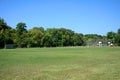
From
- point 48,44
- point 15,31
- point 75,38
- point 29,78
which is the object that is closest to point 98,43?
point 75,38

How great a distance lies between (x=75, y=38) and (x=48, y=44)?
15.1 m

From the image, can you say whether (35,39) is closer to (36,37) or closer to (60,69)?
(36,37)

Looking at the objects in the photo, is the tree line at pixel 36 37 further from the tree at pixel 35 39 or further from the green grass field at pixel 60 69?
the green grass field at pixel 60 69

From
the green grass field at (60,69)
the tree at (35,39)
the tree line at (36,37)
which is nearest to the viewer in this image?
the green grass field at (60,69)

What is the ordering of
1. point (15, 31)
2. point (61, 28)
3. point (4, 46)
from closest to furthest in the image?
point (4, 46) < point (15, 31) < point (61, 28)

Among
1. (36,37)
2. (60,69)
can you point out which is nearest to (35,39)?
(36,37)

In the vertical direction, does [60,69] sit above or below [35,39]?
below

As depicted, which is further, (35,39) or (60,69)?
(35,39)

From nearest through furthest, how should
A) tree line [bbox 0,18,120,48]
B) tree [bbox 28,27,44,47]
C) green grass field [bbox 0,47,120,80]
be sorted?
1. green grass field [bbox 0,47,120,80]
2. tree line [bbox 0,18,120,48]
3. tree [bbox 28,27,44,47]

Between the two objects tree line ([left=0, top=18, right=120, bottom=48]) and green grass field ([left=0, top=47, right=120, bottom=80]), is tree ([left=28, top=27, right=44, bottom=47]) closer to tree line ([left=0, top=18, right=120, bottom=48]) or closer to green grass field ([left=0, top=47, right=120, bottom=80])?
tree line ([left=0, top=18, right=120, bottom=48])

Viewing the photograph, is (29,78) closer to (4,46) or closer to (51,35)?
(4,46)

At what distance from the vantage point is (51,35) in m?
91.6

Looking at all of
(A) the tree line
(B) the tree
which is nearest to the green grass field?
(A) the tree line

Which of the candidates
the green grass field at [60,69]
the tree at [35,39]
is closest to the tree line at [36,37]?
the tree at [35,39]
